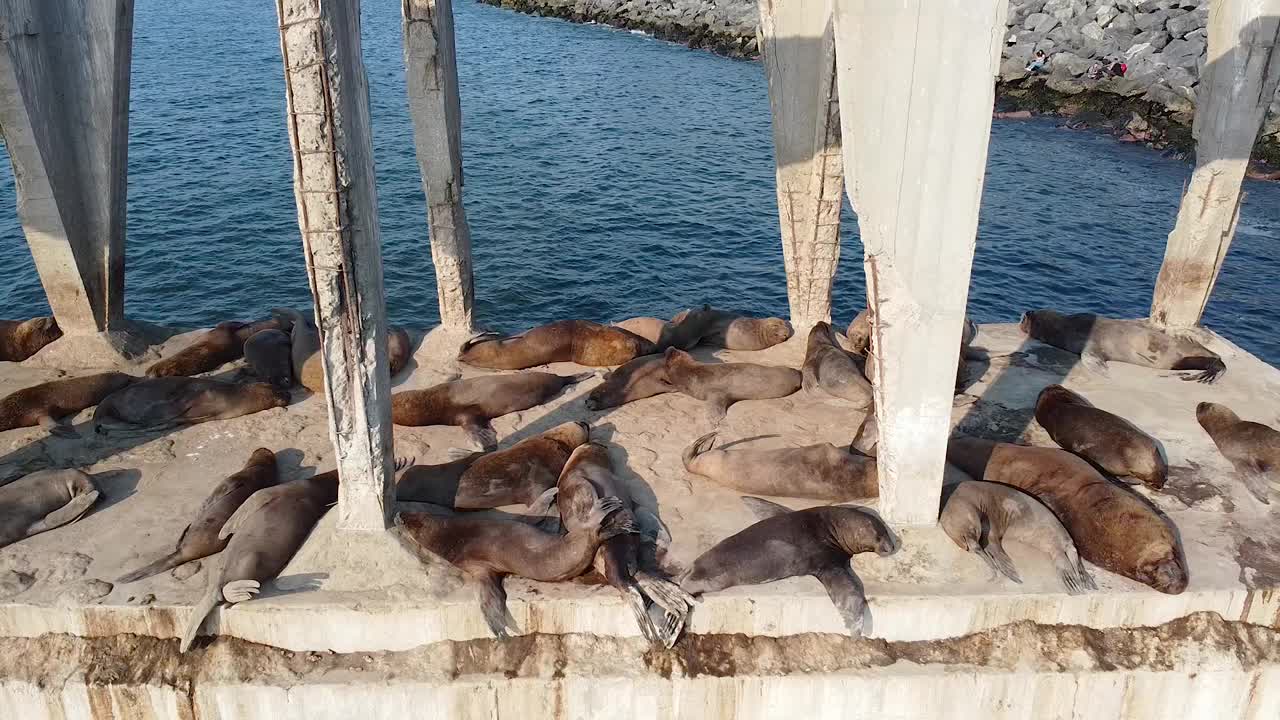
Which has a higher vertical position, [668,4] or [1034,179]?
[668,4]

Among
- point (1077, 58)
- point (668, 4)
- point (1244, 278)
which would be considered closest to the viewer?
point (1244, 278)

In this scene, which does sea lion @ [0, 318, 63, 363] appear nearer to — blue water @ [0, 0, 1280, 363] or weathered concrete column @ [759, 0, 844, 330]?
blue water @ [0, 0, 1280, 363]

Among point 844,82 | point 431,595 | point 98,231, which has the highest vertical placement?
point 844,82

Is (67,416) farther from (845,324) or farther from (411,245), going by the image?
(845,324)

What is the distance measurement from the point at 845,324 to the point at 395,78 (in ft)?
82.2

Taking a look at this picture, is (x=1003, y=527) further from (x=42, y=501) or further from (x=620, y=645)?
(x=42, y=501)

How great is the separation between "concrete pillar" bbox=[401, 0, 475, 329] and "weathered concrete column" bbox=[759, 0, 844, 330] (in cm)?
366

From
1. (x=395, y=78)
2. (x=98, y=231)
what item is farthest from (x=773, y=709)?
(x=395, y=78)

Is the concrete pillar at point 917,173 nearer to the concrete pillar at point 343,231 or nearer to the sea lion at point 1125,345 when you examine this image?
the concrete pillar at point 343,231

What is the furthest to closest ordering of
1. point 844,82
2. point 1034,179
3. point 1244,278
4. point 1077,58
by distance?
point 1077,58
point 1034,179
point 1244,278
point 844,82

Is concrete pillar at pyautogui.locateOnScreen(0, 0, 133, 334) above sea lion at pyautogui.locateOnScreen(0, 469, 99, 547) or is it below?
above

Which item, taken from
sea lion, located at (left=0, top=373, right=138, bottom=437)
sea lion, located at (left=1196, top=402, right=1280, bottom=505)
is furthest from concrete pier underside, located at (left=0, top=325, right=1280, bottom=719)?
sea lion, located at (left=0, top=373, right=138, bottom=437)

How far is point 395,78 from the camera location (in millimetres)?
36156

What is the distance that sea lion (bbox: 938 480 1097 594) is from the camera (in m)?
7.48
